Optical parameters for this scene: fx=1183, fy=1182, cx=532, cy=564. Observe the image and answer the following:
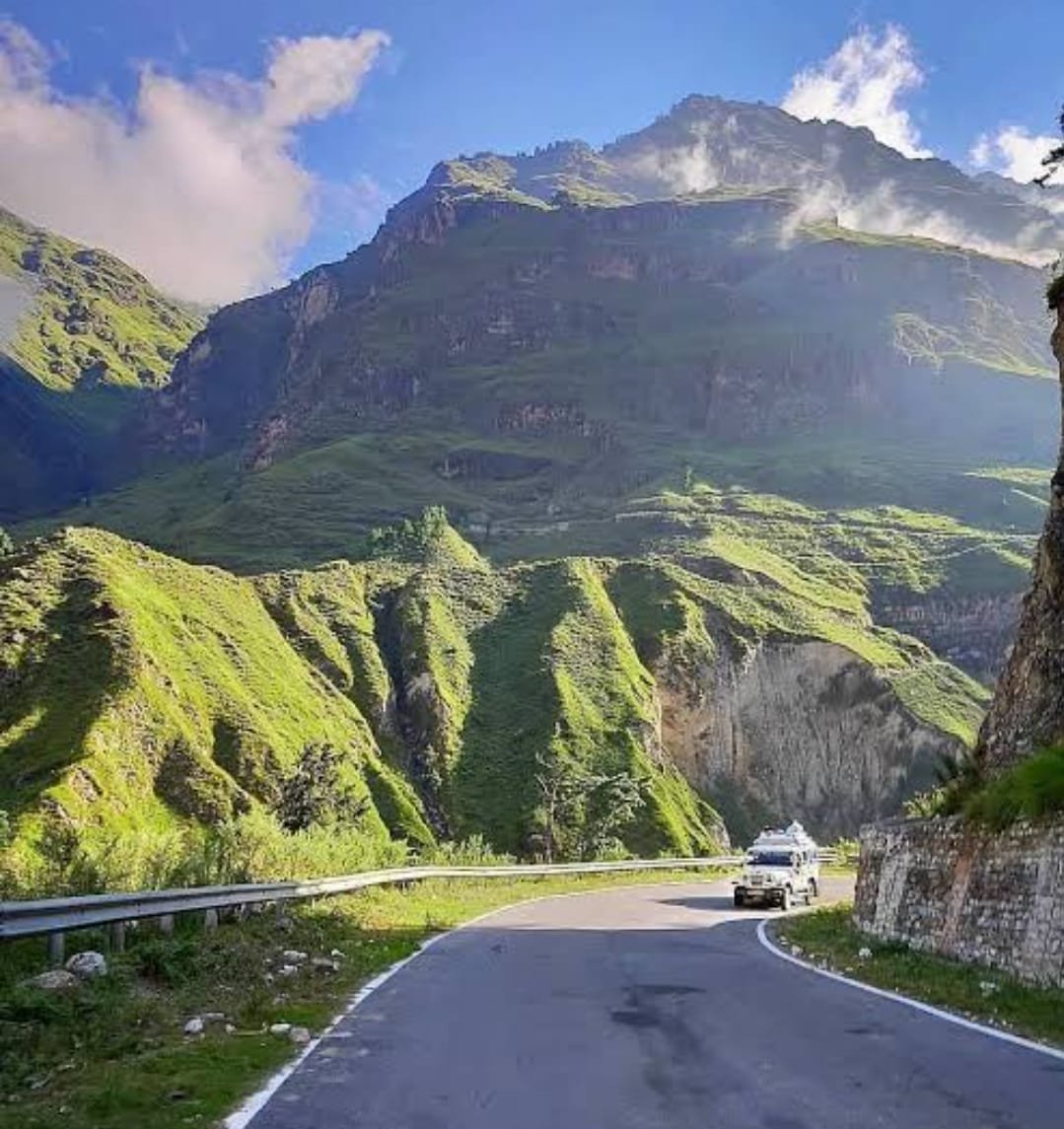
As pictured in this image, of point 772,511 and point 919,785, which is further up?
point 772,511

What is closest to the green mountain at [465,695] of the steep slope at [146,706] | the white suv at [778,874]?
the steep slope at [146,706]

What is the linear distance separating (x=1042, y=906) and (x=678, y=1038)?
5.44m

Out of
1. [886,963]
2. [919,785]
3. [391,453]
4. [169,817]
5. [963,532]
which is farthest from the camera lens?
[391,453]

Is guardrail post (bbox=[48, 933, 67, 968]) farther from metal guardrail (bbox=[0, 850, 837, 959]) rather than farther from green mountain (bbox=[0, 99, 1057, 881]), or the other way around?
green mountain (bbox=[0, 99, 1057, 881])

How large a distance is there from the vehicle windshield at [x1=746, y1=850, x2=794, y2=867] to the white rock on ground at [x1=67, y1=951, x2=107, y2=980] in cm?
2541

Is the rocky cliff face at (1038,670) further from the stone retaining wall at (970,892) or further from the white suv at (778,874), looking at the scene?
the white suv at (778,874)

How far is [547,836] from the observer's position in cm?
6956

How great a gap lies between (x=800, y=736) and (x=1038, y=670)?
8502cm

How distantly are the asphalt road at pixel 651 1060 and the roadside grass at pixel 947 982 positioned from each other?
2.11 feet

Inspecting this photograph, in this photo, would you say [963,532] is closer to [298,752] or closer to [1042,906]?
[298,752]

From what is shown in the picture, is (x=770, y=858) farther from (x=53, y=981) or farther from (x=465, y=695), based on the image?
(x=465, y=695)

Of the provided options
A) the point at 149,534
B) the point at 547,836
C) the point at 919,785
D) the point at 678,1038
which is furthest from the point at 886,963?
the point at 149,534

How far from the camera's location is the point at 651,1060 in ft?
29.8

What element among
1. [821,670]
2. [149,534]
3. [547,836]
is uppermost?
[149,534]
